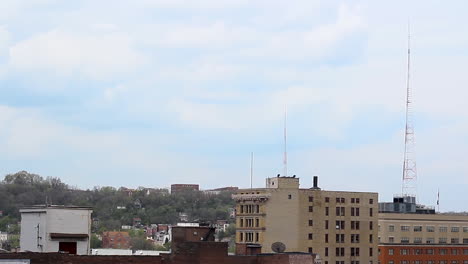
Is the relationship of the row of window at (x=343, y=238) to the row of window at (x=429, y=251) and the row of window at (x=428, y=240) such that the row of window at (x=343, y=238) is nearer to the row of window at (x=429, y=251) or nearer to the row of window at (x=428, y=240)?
the row of window at (x=429, y=251)

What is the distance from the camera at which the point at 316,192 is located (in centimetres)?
15175

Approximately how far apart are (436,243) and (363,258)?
33.7 metres

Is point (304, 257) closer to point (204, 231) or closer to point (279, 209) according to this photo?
point (204, 231)

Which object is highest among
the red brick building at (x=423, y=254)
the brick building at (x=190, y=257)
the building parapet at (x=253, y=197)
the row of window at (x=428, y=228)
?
the building parapet at (x=253, y=197)

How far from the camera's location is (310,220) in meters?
151

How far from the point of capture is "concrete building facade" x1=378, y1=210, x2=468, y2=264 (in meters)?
178

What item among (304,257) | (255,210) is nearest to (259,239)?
(255,210)

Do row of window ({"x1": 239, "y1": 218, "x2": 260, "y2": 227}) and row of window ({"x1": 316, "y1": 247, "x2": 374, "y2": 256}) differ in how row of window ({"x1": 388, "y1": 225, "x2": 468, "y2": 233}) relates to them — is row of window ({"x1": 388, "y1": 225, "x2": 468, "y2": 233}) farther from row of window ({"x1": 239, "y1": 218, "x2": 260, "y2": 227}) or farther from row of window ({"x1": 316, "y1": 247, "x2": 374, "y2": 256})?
row of window ({"x1": 239, "y1": 218, "x2": 260, "y2": 227})

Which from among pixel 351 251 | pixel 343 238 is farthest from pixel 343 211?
pixel 351 251

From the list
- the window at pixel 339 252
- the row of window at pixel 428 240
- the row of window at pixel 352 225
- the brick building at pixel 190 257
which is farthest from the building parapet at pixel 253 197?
the brick building at pixel 190 257

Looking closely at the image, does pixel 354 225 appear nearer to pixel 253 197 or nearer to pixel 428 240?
pixel 253 197

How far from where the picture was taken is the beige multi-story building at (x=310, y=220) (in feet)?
489

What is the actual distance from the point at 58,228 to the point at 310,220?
67.0 m

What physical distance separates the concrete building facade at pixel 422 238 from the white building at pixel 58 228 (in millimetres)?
93828
